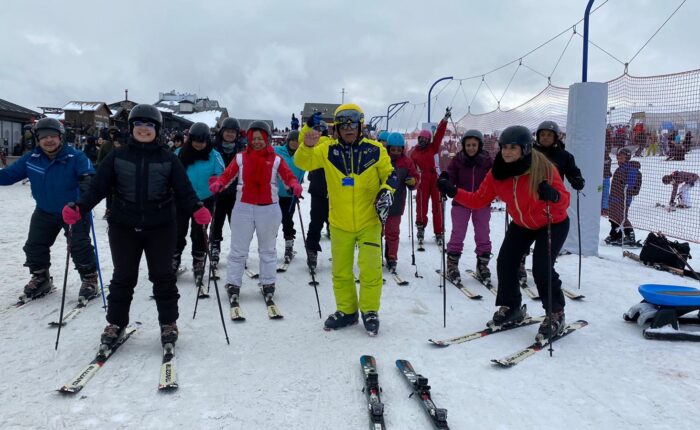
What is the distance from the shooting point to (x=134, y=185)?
391 centimetres

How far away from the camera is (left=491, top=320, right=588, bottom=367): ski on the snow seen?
391 centimetres

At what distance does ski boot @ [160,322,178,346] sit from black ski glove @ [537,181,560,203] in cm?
354

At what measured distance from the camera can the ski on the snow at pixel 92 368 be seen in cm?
333

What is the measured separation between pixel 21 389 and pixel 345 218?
292cm

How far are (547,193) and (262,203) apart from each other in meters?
3.10

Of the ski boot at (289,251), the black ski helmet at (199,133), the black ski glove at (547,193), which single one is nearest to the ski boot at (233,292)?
the black ski helmet at (199,133)

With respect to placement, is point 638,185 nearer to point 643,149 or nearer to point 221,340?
point 643,149

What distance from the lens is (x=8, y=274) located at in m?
6.46

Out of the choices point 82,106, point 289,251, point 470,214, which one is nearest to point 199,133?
point 289,251

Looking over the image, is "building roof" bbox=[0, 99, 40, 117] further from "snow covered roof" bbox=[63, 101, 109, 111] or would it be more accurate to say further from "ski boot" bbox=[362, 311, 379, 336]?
"ski boot" bbox=[362, 311, 379, 336]

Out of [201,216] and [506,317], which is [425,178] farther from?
[201,216]

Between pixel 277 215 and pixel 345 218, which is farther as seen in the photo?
pixel 277 215

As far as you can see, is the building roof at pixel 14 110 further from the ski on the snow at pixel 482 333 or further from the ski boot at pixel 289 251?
the ski on the snow at pixel 482 333

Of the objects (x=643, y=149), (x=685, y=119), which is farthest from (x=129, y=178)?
(x=643, y=149)
